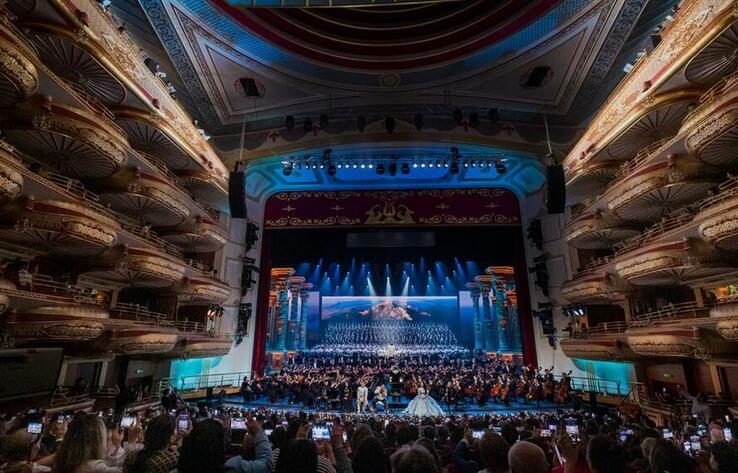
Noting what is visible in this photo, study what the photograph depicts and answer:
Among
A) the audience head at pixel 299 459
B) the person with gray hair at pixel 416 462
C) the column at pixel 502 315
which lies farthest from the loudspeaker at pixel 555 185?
the audience head at pixel 299 459

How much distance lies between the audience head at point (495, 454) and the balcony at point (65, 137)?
431 inches

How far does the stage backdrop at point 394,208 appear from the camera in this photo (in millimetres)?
20500

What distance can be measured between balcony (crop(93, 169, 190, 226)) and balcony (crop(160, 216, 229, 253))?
110 centimetres

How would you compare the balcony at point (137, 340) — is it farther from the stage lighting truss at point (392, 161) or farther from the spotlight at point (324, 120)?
the spotlight at point (324, 120)

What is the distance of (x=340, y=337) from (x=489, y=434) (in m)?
21.3

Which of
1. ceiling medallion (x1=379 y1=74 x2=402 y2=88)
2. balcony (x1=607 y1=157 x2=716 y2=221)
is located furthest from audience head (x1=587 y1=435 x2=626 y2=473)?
ceiling medallion (x1=379 y1=74 x2=402 y2=88)

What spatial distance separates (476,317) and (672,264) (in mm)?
13508

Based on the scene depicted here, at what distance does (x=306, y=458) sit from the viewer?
2191 mm

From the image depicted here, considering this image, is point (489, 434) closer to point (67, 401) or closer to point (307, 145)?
point (67, 401)

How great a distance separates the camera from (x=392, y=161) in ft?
60.0

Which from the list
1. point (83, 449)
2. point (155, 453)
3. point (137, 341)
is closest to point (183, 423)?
point (83, 449)

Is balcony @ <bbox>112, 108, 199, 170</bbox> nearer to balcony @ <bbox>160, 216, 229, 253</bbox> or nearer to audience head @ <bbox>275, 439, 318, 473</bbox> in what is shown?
balcony @ <bbox>160, 216, 229, 253</bbox>

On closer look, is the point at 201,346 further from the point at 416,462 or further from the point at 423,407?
the point at 416,462

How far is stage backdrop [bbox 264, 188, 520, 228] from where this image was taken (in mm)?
20500
